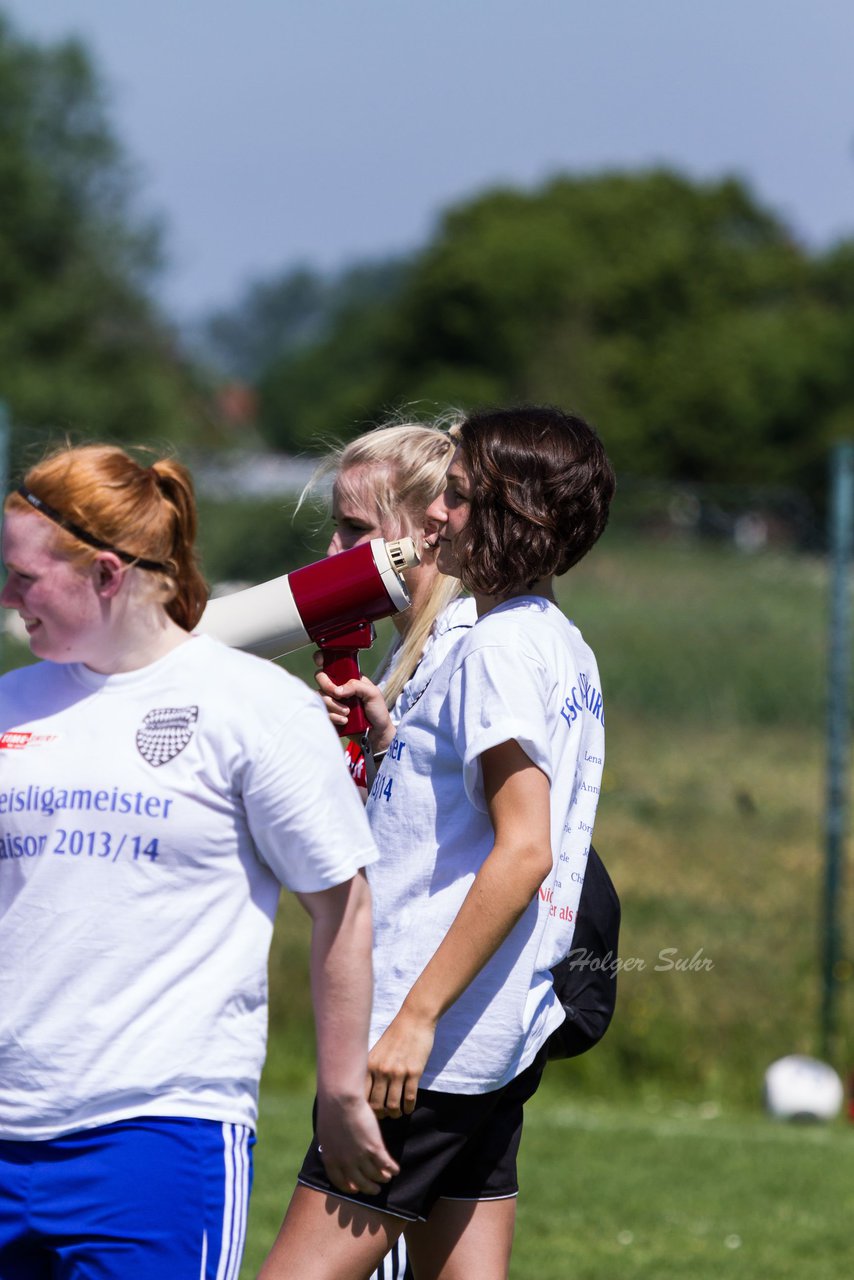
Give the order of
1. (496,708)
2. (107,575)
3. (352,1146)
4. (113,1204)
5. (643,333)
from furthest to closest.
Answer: (643,333) < (496,708) < (352,1146) < (107,575) < (113,1204)

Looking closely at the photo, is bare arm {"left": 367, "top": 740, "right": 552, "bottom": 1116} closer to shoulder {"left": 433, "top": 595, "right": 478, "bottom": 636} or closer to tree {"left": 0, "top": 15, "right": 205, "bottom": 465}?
shoulder {"left": 433, "top": 595, "right": 478, "bottom": 636}

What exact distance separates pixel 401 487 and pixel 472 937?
3.41 ft

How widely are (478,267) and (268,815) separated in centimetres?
5498

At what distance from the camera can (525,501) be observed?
272 centimetres

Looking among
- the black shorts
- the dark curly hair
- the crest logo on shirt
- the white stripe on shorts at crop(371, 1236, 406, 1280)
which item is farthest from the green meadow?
the crest logo on shirt

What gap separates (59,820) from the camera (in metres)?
2.21

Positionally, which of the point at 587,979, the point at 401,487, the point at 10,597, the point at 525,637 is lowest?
the point at 587,979

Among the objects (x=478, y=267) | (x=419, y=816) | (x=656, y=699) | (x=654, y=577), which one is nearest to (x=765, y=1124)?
(x=656, y=699)

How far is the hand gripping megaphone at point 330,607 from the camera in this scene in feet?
9.64

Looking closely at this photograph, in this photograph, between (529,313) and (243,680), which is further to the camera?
(529,313)

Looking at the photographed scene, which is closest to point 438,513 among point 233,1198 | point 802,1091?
point 233,1198

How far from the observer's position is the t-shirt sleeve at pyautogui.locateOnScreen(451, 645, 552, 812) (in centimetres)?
253

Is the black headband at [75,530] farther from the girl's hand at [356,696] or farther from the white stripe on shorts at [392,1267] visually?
the white stripe on shorts at [392,1267]

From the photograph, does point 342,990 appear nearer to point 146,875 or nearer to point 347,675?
point 146,875
